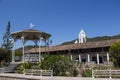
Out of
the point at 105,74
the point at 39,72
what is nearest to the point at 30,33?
the point at 39,72

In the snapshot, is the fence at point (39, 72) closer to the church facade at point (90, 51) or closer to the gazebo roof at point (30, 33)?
the gazebo roof at point (30, 33)

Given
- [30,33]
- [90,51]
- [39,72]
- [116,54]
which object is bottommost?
[39,72]

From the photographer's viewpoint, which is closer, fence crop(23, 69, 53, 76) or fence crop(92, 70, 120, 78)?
fence crop(92, 70, 120, 78)

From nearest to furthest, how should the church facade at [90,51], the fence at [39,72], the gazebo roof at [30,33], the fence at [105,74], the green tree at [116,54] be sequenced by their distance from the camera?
1. the fence at [105,74]
2. the fence at [39,72]
3. the green tree at [116,54]
4. the gazebo roof at [30,33]
5. the church facade at [90,51]

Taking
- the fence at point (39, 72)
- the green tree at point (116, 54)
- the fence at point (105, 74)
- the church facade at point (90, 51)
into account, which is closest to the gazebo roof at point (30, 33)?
the church facade at point (90, 51)

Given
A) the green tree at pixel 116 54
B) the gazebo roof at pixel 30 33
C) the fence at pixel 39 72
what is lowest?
the fence at pixel 39 72

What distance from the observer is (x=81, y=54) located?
48.6m

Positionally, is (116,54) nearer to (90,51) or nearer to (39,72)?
(90,51)

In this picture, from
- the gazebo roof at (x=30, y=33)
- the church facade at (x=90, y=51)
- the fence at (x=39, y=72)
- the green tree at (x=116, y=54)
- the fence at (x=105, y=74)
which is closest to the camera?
the fence at (x=105, y=74)

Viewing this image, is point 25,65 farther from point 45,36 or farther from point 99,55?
point 99,55

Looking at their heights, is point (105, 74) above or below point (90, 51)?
below

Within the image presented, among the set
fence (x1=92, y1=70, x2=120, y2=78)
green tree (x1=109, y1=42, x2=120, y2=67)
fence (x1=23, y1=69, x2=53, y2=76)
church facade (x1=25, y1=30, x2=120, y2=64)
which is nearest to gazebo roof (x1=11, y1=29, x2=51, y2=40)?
church facade (x1=25, y1=30, x2=120, y2=64)

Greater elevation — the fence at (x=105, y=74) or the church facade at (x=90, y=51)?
the church facade at (x=90, y=51)

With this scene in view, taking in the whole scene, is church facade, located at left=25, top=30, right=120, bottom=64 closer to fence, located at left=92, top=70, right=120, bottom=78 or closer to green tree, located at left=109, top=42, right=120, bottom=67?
green tree, located at left=109, top=42, right=120, bottom=67
